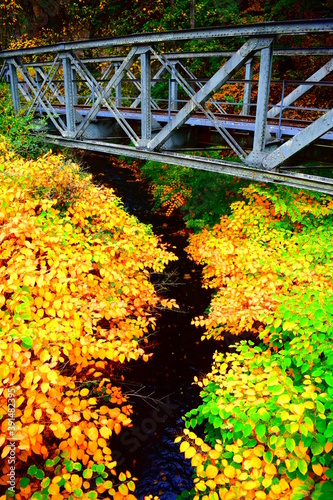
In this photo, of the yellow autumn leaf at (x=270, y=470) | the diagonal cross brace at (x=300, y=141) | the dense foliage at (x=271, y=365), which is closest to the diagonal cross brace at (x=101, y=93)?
the dense foliage at (x=271, y=365)

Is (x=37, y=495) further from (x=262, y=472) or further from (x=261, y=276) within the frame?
(x=261, y=276)

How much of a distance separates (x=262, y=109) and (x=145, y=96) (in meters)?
3.34

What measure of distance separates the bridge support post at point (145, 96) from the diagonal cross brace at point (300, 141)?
3506 mm

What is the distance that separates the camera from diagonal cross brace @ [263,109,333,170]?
7336 mm

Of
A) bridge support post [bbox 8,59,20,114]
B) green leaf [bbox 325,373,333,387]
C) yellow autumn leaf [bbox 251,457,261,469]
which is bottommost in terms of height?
yellow autumn leaf [bbox 251,457,261,469]

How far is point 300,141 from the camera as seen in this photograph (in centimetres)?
798

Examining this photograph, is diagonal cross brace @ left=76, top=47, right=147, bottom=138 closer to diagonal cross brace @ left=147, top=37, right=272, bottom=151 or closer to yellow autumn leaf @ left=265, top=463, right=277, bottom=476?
diagonal cross brace @ left=147, top=37, right=272, bottom=151

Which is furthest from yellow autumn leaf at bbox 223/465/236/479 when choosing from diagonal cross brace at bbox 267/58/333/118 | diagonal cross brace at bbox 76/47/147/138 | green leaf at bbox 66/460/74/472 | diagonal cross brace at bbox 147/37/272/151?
diagonal cross brace at bbox 76/47/147/138

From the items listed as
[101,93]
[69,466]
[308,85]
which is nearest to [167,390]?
[69,466]

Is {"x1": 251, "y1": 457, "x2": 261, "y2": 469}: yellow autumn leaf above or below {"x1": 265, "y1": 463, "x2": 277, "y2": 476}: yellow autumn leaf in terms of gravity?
below

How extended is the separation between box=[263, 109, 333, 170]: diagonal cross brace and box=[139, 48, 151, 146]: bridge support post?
11.5ft

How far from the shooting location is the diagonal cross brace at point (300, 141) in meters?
7.34

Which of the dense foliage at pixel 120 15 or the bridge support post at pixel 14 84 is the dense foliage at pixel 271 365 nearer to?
the bridge support post at pixel 14 84

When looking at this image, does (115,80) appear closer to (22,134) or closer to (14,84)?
(22,134)
